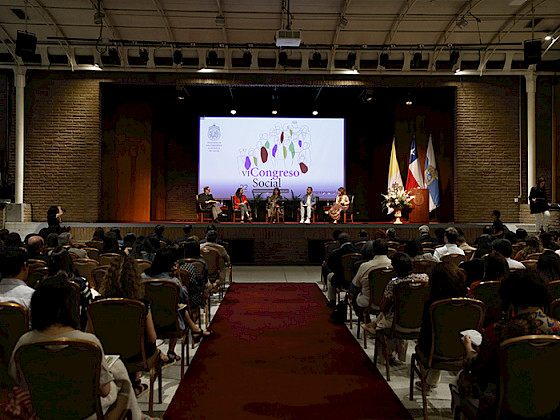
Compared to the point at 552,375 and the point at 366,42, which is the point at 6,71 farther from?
the point at 552,375

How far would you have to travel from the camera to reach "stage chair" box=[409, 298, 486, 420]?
2949 mm

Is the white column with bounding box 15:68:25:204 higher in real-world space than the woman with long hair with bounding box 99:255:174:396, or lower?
higher

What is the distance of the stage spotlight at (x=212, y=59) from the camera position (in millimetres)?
11527

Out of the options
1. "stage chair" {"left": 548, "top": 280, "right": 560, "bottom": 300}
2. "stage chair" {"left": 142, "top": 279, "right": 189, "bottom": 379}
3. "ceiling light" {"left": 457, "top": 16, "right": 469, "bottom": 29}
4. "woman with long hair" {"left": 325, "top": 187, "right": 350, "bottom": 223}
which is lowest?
"stage chair" {"left": 142, "top": 279, "right": 189, "bottom": 379}

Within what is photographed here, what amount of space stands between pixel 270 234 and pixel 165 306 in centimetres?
743

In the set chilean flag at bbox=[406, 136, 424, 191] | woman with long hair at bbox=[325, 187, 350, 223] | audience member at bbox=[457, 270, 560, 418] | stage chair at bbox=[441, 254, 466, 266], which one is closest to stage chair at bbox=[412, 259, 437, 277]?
stage chair at bbox=[441, 254, 466, 266]

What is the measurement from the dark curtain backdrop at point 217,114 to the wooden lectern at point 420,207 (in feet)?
2.34

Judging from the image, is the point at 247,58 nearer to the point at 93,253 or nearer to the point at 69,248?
the point at 93,253

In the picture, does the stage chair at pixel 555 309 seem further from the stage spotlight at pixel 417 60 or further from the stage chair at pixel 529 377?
the stage spotlight at pixel 417 60

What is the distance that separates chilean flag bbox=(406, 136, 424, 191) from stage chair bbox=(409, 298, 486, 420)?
434 inches

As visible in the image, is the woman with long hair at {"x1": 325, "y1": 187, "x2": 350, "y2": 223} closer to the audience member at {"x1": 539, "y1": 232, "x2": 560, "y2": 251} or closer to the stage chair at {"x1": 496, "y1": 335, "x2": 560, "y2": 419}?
the audience member at {"x1": 539, "y1": 232, "x2": 560, "y2": 251}

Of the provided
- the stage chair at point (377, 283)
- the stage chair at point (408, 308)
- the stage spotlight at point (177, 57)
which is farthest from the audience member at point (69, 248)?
the stage spotlight at point (177, 57)

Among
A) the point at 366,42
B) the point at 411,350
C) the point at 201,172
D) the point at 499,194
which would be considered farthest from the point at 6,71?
the point at 499,194

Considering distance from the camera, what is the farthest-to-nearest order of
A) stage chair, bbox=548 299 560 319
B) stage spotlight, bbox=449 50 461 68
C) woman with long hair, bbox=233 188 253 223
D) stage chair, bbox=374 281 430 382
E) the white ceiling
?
woman with long hair, bbox=233 188 253 223 < stage spotlight, bbox=449 50 461 68 < the white ceiling < stage chair, bbox=374 281 430 382 < stage chair, bbox=548 299 560 319
